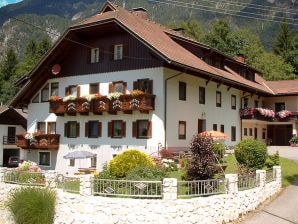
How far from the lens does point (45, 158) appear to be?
3416 cm

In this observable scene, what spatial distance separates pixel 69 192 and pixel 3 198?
5395 millimetres

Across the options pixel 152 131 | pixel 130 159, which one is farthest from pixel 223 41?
pixel 130 159

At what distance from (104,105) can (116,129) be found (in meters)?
1.90

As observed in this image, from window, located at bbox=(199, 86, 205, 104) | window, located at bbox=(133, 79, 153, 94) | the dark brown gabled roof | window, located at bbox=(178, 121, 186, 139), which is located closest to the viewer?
window, located at bbox=(133, 79, 153, 94)

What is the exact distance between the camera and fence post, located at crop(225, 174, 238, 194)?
16.5m

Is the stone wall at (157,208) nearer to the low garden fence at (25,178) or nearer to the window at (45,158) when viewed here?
the low garden fence at (25,178)

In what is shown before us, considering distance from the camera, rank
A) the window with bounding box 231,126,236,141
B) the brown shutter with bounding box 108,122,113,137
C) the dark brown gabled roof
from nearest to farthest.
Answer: the brown shutter with bounding box 108,122,113,137 < the window with bounding box 231,126,236,141 < the dark brown gabled roof

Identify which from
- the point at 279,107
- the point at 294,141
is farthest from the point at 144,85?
the point at 279,107

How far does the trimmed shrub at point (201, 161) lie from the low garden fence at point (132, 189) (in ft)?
7.63

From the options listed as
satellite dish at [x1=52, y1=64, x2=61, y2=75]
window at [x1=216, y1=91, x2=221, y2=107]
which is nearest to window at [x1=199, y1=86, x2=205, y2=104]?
window at [x1=216, y1=91, x2=221, y2=107]

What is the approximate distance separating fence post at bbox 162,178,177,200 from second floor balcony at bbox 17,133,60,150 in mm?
18709

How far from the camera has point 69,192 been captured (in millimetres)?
17281

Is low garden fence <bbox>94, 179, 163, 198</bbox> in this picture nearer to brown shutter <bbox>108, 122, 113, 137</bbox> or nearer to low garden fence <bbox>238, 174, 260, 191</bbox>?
low garden fence <bbox>238, 174, 260, 191</bbox>

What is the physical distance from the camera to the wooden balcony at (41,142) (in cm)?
3225
